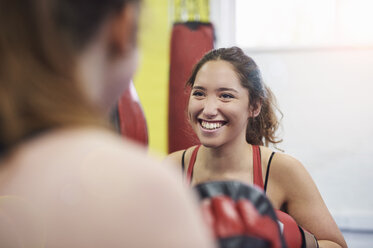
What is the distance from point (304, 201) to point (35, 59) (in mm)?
995

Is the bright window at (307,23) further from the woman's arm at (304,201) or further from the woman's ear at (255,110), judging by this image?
the woman's arm at (304,201)

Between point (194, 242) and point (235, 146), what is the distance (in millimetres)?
994

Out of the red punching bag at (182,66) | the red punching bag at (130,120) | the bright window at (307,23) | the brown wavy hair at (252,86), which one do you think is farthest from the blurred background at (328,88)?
the red punching bag at (130,120)

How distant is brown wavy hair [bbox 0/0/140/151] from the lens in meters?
0.33

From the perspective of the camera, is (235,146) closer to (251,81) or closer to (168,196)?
(251,81)

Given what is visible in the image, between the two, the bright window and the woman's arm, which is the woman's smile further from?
the bright window

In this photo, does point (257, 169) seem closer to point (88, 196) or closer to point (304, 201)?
point (304, 201)

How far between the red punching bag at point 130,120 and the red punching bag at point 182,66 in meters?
0.50

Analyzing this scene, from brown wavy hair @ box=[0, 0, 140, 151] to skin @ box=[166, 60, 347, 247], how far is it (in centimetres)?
93

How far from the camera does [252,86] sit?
130 cm

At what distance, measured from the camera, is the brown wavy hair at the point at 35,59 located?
325 millimetres

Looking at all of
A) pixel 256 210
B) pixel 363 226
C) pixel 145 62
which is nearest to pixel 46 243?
pixel 256 210

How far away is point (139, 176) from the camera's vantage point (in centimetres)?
31

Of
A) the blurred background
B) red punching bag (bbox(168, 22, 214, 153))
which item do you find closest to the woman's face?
red punching bag (bbox(168, 22, 214, 153))
